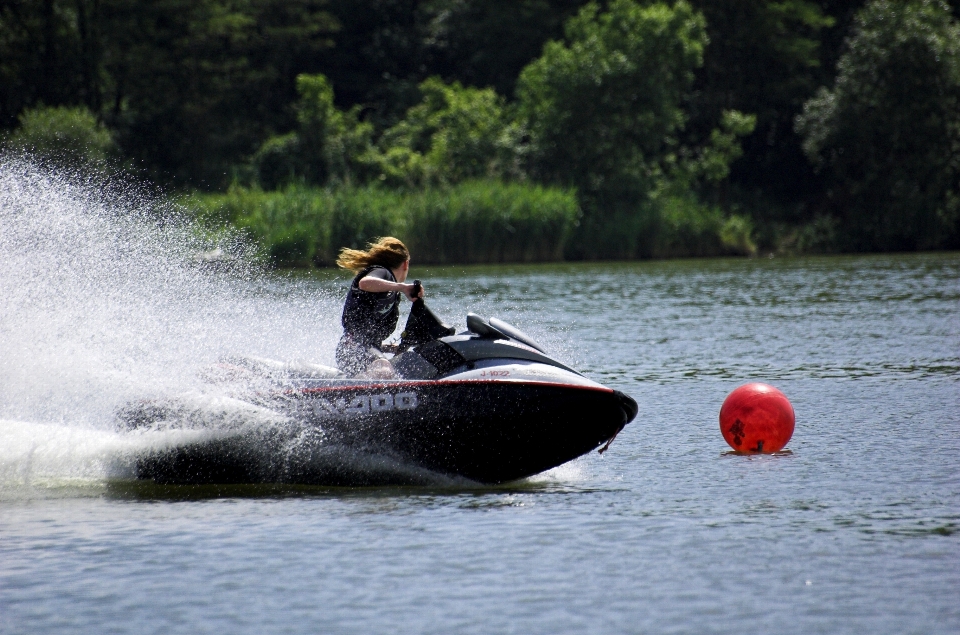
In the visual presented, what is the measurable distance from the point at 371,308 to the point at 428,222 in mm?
28887

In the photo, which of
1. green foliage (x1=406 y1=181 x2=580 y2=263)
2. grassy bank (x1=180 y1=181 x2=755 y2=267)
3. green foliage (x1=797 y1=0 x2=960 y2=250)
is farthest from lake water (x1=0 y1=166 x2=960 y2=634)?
green foliage (x1=797 y1=0 x2=960 y2=250)

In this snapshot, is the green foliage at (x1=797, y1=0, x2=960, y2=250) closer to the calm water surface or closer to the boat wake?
the boat wake

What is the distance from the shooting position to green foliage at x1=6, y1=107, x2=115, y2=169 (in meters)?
40.5

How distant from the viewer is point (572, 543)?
6723 millimetres

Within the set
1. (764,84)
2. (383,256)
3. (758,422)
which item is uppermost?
(764,84)

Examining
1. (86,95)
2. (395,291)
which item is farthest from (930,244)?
(395,291)

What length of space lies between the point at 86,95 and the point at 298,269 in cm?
1713

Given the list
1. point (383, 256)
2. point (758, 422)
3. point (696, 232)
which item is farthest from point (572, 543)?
point (696, 232)

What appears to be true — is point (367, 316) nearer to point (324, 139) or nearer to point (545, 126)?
point (545, 126)

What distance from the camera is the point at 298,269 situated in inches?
1358

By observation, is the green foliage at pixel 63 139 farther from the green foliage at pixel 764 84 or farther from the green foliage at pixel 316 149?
the green foliage at pixel 764 84

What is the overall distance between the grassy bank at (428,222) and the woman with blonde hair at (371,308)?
2664 cm

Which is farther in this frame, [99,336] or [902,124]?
[902,124]

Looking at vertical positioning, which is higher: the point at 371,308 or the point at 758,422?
the point at 371,308
